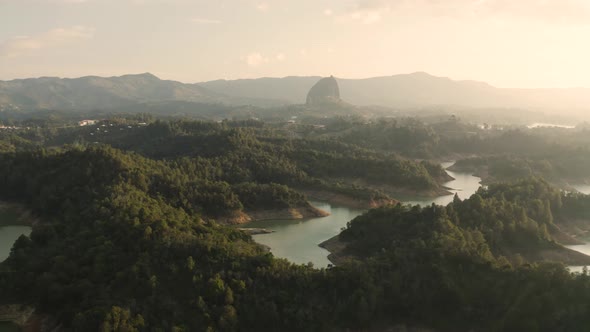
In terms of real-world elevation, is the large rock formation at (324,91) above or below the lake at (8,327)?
above

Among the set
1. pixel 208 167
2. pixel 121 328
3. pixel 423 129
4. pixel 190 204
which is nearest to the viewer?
pixel 121 328

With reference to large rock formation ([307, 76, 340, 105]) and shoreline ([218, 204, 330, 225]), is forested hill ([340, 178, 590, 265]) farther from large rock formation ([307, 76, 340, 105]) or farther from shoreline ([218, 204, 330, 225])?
large rock formation ([307, 76, 340, 105])

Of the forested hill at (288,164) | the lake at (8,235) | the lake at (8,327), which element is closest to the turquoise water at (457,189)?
the forested hill at (288,164)

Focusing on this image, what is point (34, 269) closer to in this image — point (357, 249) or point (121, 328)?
point (121, 328)

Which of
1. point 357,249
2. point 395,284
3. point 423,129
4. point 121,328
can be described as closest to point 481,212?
point 357,249

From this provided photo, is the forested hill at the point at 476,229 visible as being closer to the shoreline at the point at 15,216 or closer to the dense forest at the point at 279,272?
the dense forest at the point at 279,272

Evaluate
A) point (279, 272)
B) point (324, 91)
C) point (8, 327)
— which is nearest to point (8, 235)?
point (8, 327)

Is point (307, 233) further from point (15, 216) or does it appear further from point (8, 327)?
point (15, 216)

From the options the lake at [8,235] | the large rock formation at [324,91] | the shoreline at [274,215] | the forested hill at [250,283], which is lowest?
the lake at [8,235]
